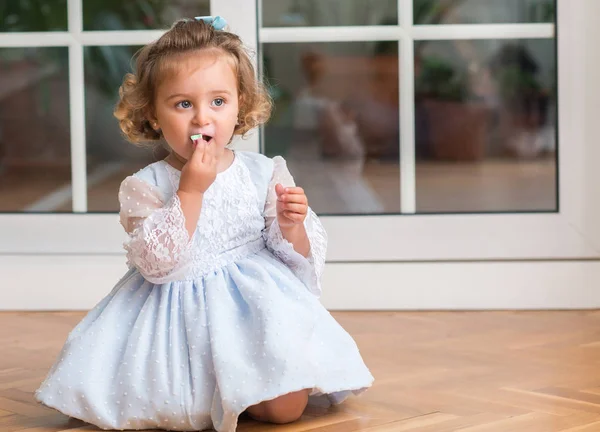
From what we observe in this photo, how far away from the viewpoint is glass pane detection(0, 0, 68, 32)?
2.58m

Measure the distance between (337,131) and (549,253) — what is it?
633 mm

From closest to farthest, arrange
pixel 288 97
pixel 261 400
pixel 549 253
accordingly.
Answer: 1. pixel 261 400
2. pixel 549 253
3. pixel 288 97

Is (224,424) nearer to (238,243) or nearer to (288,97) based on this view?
(238,243)

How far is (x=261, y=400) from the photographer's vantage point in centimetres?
147

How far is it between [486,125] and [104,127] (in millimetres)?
991

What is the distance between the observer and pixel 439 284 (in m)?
2.48

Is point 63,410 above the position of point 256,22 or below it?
below

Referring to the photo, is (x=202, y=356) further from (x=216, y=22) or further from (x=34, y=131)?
(x=34, y=131)

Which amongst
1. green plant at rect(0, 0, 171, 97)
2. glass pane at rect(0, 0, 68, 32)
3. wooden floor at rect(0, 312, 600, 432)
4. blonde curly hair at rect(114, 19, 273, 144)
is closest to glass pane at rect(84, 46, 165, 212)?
green plant at rect(0, 0, 171, 97)

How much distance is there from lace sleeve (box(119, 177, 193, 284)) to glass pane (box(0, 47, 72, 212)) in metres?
1.02

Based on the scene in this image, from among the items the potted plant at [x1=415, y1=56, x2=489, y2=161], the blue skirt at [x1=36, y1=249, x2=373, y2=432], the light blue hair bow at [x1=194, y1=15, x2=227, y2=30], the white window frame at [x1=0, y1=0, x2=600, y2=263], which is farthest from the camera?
the potted plant at [x1=415, y1=56, x2=489, y2=161]

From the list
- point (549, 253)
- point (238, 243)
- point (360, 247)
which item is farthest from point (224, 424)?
point (549, 253)

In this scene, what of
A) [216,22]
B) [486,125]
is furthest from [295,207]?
[486,125]

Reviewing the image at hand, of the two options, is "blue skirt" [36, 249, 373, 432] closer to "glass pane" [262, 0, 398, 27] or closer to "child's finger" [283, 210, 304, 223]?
"child's finger" [283, 210, 304, 223]
